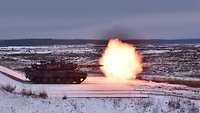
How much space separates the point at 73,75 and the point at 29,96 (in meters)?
14.3

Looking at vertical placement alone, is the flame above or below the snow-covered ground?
above

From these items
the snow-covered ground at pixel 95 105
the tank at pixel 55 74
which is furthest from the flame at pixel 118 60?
the snow-covered ground at pixel 95 105

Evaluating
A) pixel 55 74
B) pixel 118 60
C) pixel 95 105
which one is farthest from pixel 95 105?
pixel 118 60

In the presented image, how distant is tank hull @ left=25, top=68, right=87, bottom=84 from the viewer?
38656mm

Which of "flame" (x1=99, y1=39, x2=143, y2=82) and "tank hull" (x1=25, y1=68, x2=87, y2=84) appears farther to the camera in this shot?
"flame" (x1=99, y1=39, x2=143, y2=82)

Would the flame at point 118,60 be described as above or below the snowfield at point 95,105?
above

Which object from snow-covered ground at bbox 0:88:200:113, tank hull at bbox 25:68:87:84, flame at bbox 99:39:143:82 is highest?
flame at bbox 99:39:143:82

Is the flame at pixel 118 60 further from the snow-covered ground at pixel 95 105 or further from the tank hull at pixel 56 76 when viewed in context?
the snow-covered ground at pixel 95 105

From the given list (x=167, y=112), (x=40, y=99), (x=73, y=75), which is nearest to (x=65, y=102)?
(x=40, y=99)

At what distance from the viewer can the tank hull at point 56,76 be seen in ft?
127

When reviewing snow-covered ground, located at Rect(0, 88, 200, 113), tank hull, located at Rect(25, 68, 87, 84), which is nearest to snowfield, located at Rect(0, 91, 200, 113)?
snow-covered ground, located at Rect(0, 88, 200, 113)

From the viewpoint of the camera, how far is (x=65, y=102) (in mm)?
22656

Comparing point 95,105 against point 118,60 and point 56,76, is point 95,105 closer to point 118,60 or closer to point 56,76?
point 56,76

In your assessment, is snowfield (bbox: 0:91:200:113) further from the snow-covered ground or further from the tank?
the tank
